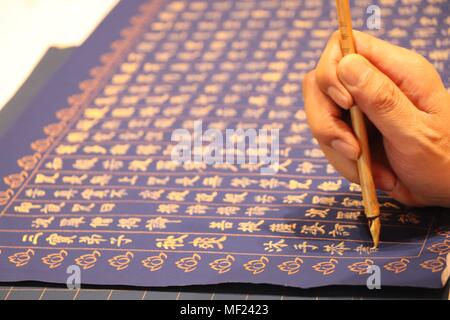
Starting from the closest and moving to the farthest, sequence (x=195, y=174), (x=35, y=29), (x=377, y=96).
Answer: (x=377, y=96) → (x=195, y=174) → (x=35, y=29)

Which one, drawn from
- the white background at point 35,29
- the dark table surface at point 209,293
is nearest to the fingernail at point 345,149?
the dark table surface at point 209,293

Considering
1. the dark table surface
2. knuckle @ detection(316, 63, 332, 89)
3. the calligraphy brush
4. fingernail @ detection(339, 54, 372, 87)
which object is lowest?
the dark table surface

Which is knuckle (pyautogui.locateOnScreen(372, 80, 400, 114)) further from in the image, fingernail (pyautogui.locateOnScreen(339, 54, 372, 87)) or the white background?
the white background

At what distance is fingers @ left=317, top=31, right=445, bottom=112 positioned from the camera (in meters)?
0.84

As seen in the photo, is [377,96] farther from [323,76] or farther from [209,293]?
[209,293]

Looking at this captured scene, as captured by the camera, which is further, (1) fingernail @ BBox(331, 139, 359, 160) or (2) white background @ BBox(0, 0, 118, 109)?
(2) white background @ BBox(0, 0, 118, 109)

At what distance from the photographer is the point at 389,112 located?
81 cm

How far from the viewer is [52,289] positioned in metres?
0.86

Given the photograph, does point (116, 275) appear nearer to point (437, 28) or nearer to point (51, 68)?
point (51, 68)

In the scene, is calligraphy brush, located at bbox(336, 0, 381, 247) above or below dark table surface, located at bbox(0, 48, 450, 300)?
above


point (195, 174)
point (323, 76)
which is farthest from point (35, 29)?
point (323, 76)

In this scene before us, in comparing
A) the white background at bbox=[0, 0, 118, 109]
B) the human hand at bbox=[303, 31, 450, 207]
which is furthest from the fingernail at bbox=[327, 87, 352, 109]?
the white background at bbox=[0, 0, 118, 109]

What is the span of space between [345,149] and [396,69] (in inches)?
3.3

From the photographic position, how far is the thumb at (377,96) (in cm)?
81
